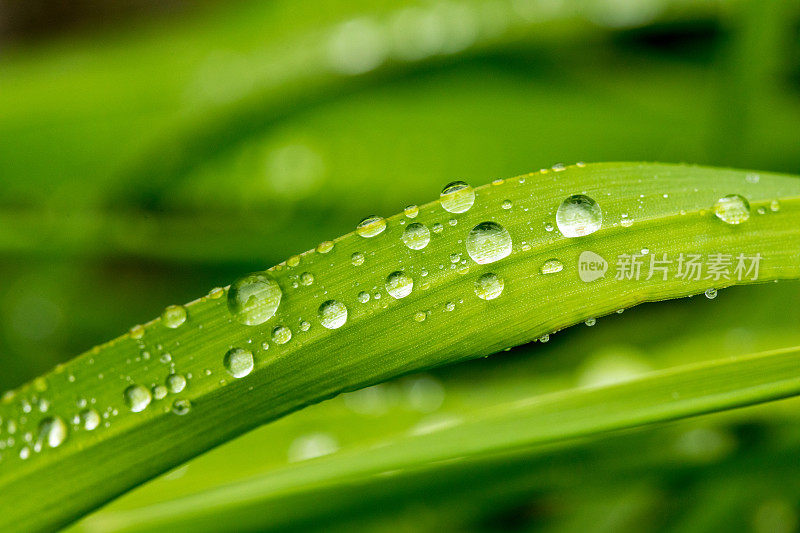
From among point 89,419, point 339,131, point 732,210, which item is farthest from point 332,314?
point 339,131

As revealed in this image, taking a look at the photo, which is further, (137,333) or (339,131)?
(339,131)

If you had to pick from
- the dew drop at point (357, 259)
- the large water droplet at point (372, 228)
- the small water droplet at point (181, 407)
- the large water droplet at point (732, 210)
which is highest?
the large water droplet at point (372, 228)

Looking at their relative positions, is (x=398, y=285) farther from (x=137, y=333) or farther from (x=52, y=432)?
(x=52, y=432)

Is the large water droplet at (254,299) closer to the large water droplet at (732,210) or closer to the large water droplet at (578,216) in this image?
the large water droplet at (578,216)

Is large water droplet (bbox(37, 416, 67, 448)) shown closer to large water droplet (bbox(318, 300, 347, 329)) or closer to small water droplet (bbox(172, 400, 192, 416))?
small water droplet (bbox(172, 400, 192, 416))

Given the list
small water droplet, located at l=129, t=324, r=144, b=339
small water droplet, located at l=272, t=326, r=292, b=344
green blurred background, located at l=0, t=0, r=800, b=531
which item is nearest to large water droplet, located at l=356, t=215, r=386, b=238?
small water droplet, located at l=272, t=326, r=292, b=344

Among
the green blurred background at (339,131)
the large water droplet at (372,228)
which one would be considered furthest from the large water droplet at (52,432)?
the green blurred background at (339,131)
